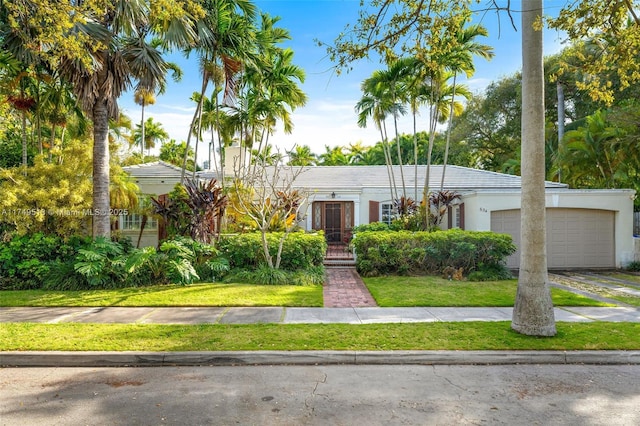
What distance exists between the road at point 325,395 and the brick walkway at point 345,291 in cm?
328

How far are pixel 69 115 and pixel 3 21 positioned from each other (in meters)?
5.83

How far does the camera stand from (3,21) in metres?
8.73

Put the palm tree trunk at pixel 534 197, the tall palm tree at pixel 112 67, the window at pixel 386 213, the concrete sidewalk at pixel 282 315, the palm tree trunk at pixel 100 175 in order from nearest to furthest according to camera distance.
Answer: the palm tree trunk at pixel 534 197 < the concrete sidewalk at pixel 282 315 < the tall palm tree at pixel 112 67 < the palm tree trunk at pixel 100 175 < the window at pixel 386 213

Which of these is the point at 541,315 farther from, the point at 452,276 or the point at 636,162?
the point at 636,162

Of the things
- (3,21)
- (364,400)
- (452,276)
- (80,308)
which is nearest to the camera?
(364,400)

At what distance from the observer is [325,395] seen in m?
4.29

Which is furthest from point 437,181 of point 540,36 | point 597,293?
point 540,36

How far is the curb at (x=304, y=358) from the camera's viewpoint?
519 cm

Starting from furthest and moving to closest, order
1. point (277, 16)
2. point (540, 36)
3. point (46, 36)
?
1. point (277, 16)
2. point (46, 36)
3. point (540, 36)

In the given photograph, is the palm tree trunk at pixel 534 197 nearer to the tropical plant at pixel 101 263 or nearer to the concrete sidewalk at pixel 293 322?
the concrete sidewalk at pixel 293 322

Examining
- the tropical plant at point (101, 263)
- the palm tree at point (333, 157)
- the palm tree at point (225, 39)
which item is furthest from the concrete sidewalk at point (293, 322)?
the palm tree at point (333, 157)

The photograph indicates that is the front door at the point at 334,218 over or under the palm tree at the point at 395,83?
under

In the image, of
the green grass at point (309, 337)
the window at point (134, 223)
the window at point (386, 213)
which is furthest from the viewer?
the window at point (386, 213)

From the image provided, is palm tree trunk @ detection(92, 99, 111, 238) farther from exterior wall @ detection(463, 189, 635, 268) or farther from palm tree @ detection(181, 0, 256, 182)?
exterior wall @ detection(463, 189, 635, 268)
